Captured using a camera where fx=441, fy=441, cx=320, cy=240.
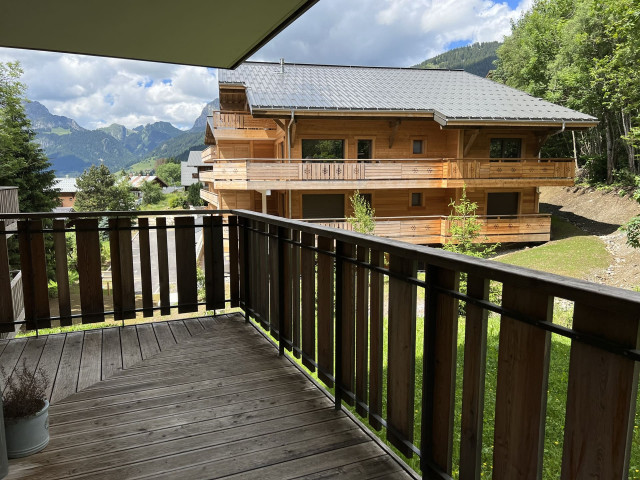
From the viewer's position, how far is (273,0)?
7.89 ft

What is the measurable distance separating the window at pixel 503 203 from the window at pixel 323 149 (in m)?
7.04

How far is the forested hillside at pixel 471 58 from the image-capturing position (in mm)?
93062

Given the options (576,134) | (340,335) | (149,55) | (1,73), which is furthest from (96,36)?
(576,134)

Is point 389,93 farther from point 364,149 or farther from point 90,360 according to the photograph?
point 90,360

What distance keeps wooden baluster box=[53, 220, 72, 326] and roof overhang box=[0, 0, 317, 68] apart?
1607mm

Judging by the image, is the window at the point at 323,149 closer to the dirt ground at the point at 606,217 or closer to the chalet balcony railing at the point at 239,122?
the chalet balcony railing at the point at 239,122

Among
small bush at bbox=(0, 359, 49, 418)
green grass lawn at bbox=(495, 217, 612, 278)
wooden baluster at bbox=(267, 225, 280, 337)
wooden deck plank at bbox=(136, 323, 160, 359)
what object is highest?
wooden baluster at bbox=(267, 225, 280, 337)

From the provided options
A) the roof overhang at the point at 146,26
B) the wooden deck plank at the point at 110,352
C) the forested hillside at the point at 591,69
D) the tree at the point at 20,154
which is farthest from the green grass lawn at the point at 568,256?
the tree at the point at 20,154

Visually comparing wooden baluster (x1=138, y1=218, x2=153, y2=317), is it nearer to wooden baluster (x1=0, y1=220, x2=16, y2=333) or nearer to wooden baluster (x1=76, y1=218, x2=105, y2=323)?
wooden baluster (x1=76, y1=218, x2=105, y2=323)

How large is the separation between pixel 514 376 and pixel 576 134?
3669 cm

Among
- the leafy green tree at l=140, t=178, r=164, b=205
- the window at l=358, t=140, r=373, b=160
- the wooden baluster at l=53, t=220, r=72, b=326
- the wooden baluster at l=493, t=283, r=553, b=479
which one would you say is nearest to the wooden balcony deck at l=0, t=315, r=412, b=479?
the wooden baluster at l=53, t=220, r=72, b=326

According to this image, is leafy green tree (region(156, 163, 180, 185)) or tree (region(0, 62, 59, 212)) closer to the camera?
tree (region(0, 62, 59, 212))

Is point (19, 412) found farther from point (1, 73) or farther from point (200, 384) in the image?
point (1, 73)

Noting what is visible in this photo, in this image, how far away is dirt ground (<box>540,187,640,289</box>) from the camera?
47.7 feet
